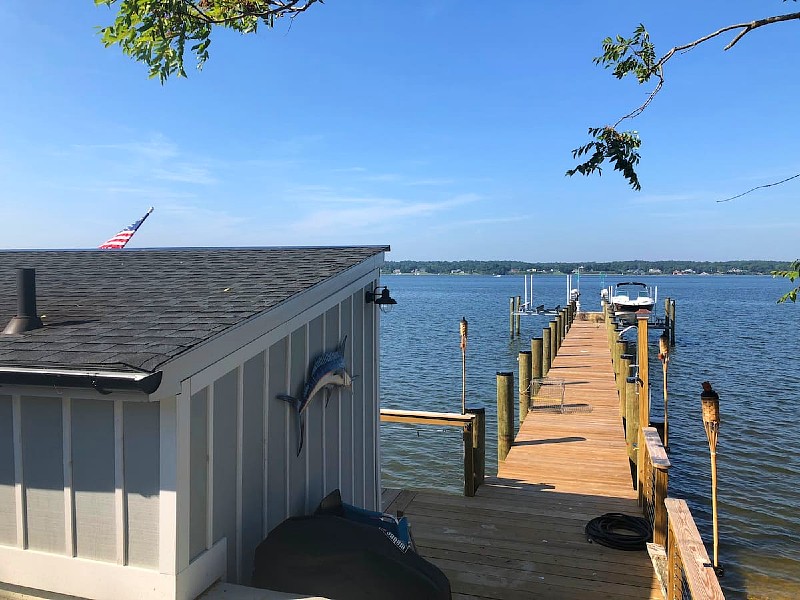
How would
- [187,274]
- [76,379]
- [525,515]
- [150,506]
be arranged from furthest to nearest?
[525,515] < [187,274] < [150,506] < [76,379]

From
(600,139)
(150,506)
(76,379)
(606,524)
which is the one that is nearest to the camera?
(76,379)

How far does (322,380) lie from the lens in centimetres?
501

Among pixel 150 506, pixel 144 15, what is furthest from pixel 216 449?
pixel 144 15

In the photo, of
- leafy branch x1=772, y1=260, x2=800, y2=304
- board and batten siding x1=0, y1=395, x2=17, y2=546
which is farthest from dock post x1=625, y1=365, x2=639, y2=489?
board and batten siding x1=0, y1=395, x2=17, y2=546

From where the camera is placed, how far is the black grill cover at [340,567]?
3.67 m

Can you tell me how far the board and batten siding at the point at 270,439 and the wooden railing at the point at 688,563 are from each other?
111 inches

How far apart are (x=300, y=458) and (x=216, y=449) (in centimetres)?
126

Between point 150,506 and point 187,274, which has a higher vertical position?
point 187,274

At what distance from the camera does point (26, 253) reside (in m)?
7.55

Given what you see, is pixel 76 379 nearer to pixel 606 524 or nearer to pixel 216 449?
pixel 216 449

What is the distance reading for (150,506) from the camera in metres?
3.43

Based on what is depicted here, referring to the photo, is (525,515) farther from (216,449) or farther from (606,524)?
(216,449)

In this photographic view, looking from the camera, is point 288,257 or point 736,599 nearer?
point 288,257

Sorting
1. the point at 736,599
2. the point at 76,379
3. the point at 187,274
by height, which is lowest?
the point at 736,599
